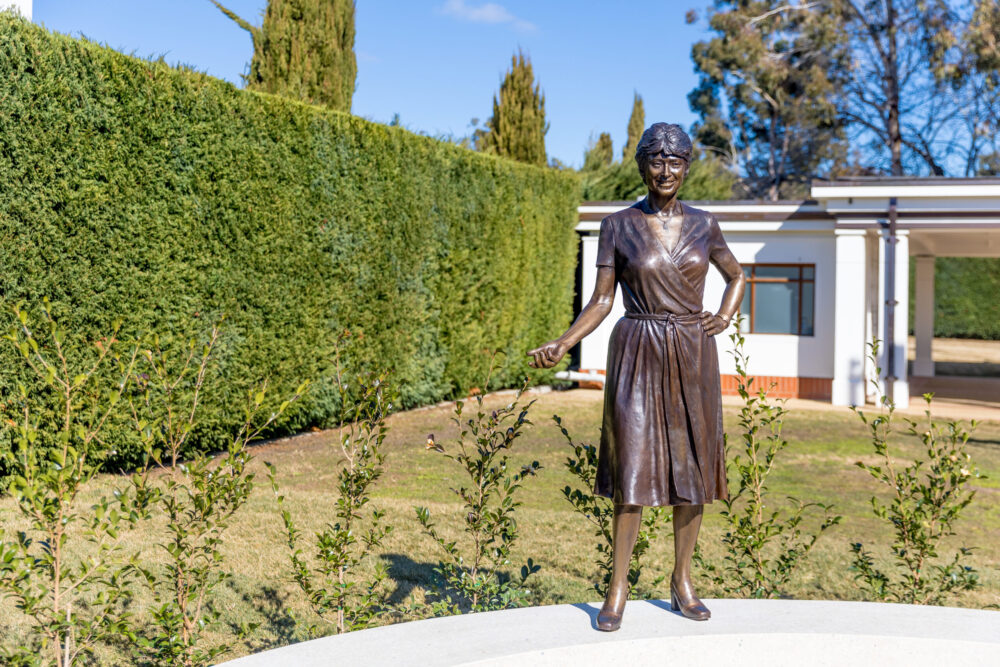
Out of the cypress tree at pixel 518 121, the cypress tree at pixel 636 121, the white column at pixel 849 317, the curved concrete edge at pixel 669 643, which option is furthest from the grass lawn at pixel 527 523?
the cypress tree at pixel 636 121

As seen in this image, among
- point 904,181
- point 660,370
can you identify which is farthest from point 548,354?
point 904,181

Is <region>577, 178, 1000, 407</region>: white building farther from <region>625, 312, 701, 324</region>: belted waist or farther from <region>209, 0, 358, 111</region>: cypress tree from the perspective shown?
<region>625, 312, 701, 324</region>: belted waist

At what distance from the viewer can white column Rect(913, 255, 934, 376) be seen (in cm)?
2047

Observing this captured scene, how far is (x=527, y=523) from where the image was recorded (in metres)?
6.95

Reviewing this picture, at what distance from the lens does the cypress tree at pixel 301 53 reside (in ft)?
40.3

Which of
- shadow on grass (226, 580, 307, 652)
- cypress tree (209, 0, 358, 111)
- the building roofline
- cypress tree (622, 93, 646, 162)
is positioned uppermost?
cypress tree (622, 93, 646, 162)

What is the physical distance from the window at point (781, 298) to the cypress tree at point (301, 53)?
26.2 ft

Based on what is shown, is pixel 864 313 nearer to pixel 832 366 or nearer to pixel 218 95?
pixel 832 366

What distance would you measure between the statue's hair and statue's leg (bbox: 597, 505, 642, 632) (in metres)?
1.33

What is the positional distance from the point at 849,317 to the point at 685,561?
41.5 feet

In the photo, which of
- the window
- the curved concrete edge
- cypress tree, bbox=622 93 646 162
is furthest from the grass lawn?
cypress tree, bbox=622 93 646 162

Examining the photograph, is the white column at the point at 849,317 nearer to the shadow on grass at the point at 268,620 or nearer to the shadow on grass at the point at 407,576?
the shadow on grass at the point at 407,576

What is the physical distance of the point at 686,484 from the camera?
11.3 ft

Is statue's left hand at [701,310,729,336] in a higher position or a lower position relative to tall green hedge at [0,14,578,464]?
lower
